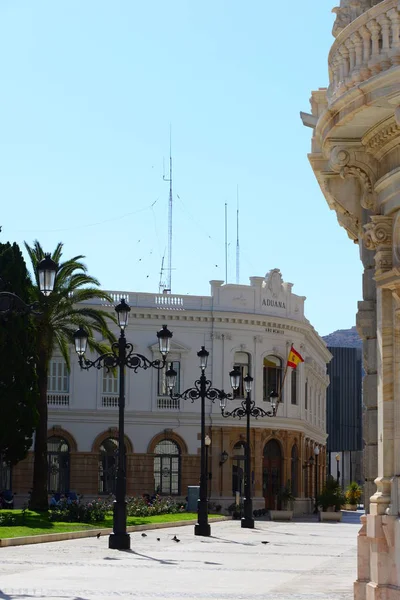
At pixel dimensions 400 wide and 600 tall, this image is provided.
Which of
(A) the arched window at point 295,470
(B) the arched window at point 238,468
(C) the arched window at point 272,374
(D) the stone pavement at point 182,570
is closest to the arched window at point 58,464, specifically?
(B) the arched window at point 238,468

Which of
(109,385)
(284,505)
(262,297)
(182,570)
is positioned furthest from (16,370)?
(182,570)

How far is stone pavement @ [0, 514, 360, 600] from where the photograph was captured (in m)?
17.6

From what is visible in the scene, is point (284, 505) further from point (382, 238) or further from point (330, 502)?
point (382, 238)

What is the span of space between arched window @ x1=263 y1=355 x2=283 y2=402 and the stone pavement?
2890 centimetres

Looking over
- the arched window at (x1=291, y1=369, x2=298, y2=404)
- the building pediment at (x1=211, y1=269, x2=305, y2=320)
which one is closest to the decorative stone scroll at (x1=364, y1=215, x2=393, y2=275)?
the building pediment at (x1=211, y1=269, x2=305, y2=320)

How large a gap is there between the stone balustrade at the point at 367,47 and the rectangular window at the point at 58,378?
48341mm

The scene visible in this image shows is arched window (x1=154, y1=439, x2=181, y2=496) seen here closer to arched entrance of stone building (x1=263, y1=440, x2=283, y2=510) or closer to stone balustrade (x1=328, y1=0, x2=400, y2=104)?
arched entrance of stone building (x1=263, y1=440, x2=283, y2=510)

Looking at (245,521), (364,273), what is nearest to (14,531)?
(245,521)

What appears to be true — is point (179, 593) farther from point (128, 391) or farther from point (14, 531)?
point (128, 391)

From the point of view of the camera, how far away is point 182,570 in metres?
22.3

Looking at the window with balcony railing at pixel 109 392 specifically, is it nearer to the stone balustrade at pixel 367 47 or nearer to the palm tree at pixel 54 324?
the palm tree at pixel 54 324

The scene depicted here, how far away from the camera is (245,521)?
1714 inches

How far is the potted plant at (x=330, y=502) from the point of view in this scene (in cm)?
5594

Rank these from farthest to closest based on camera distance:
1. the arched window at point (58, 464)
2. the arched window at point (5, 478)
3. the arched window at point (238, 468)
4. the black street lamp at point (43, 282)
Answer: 1. the arched window at point (238, 468)
2. the arched window at point (58, 464)
3. the arched window at point (5, 478)
4. the black street lamp at point (43, 282)
